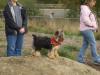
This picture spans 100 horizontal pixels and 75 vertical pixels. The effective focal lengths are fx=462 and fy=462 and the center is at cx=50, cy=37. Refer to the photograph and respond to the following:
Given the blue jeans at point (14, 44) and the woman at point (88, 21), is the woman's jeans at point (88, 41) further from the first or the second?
the blue jeans at point (14, 44)

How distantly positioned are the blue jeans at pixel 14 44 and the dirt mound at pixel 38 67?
3.51 ft

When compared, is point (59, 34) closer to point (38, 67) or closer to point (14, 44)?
point (38, 67)

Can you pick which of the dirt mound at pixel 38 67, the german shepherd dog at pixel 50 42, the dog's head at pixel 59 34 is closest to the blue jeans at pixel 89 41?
the dirt mound at pixel 38 67

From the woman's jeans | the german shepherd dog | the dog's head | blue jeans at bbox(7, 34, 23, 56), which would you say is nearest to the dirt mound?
the german shepherd dog

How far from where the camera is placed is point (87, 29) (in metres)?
10.4

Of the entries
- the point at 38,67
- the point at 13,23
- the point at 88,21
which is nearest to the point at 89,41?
the point at 88,21

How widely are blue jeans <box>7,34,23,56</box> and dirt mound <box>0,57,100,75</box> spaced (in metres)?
1.07

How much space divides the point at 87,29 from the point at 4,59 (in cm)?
251

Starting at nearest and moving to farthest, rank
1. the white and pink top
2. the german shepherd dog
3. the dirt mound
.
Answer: the dirt mound < the german shepherd dog < the white and pink top

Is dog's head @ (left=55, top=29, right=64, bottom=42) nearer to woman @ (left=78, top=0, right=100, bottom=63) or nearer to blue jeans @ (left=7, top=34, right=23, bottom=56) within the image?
blue jeans @ (left=7, top=34, right=23, bottom=56)

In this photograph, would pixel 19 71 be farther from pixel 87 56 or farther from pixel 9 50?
pixel 87 56

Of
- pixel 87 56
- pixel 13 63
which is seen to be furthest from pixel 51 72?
pixel 87 56

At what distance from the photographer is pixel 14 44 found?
971 centimetres

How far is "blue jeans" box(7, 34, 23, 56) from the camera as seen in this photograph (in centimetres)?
962
